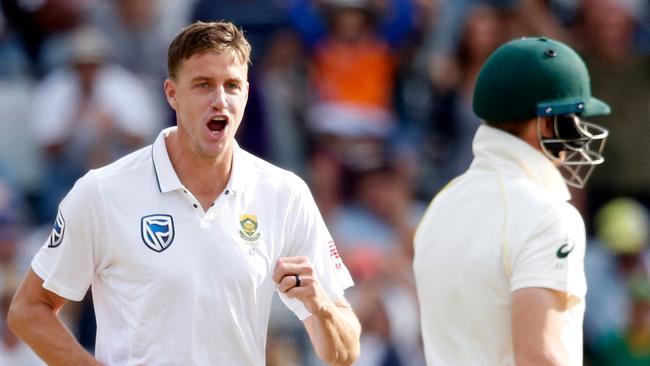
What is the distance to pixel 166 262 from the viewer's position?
4383mm

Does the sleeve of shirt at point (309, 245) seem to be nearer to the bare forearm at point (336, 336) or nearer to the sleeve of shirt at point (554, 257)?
the bare forearm at point (336, 336)

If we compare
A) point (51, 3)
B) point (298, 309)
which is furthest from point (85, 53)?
point (298, 309)

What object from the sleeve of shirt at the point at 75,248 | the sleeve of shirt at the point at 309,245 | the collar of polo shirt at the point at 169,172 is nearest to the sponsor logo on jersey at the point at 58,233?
the sleeve of shirt at the point at 75,248

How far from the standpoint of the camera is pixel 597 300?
995 cm

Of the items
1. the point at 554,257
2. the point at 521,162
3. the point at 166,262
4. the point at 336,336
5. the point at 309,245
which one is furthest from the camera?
the point at 309,245

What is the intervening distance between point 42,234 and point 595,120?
13.8ft

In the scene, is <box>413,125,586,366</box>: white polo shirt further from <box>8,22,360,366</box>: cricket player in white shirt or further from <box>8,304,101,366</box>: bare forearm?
<box>8,304,101,366</box>: bare forearm

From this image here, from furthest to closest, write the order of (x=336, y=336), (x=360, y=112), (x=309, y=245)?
1. (x=360, y=112)
2. (x=309, y=245)
3. (x=336, y=336)

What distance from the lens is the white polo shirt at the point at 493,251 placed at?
12.6 feet

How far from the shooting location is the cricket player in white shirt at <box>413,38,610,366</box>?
3.79 meters

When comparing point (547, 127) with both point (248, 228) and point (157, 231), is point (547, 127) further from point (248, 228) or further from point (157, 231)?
point (157, 231)

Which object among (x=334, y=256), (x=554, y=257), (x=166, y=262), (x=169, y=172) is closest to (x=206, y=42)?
(x=169, y=172)

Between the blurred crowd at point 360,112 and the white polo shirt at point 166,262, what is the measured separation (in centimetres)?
486

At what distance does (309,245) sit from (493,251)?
92cm
